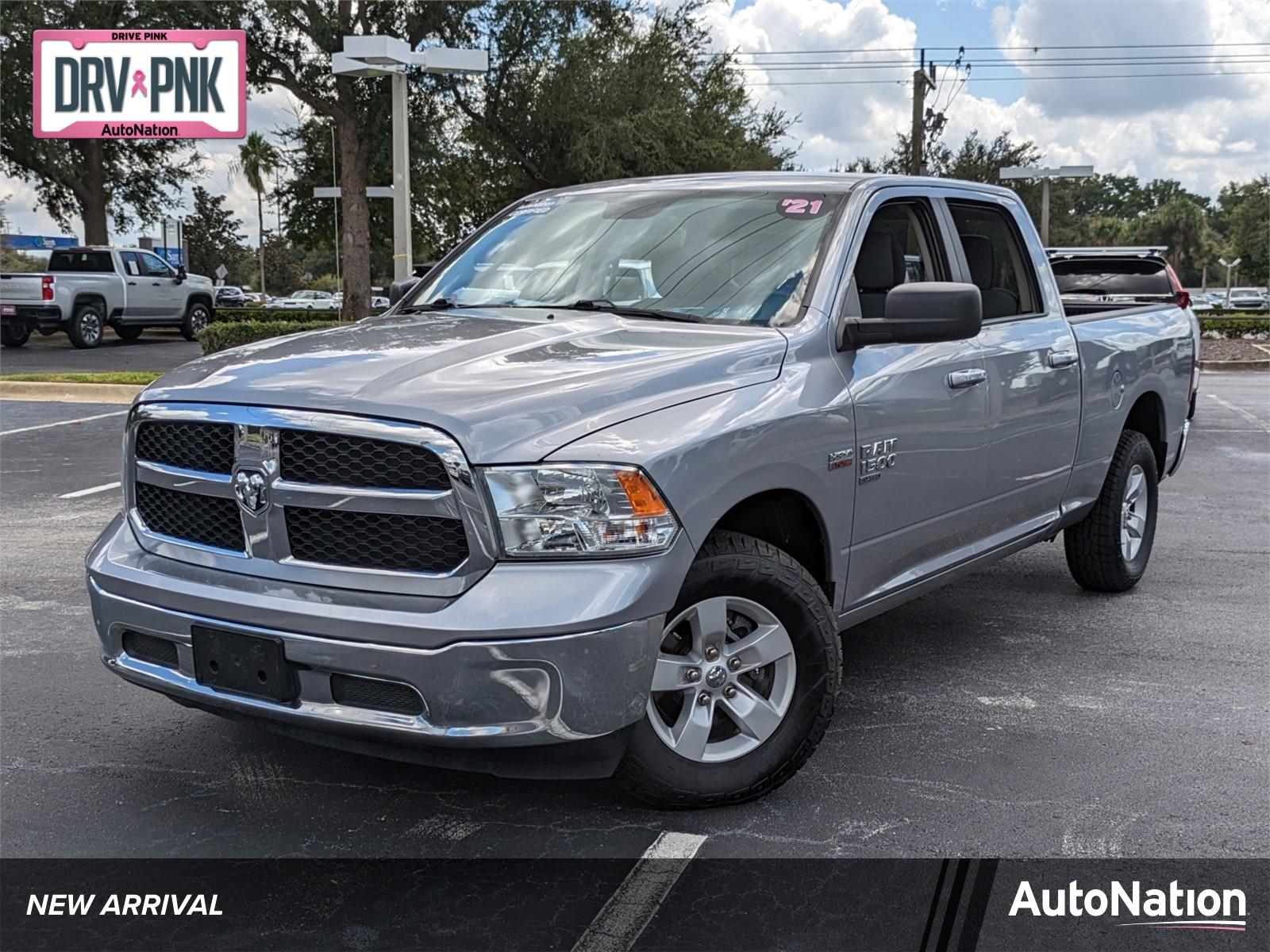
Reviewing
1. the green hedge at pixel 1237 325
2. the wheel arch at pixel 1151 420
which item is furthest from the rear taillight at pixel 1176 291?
the green hedge at pixel 1237 325

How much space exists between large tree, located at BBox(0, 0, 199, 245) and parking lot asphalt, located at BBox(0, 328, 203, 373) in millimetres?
4115

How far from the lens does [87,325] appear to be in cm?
2542

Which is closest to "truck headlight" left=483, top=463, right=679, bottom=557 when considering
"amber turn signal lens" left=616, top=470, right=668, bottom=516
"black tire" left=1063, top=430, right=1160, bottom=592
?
"amber turn signal lens" left=616, top=470, right=668, bottom=516

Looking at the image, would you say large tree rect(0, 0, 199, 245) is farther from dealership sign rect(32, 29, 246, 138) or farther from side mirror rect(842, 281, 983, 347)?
side mirror rect(842, 281, 983, 347)

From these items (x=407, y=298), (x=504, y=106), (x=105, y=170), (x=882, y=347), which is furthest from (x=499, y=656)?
(x=105, y=170)

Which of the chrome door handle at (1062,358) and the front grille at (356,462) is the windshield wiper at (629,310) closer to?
the front grille at (356,462)

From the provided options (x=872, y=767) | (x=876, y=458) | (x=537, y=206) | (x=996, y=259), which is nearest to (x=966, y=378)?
(x=876, y=458)

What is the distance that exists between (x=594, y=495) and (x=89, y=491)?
6976 millimetres

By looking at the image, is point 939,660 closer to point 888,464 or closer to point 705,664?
point 888,464

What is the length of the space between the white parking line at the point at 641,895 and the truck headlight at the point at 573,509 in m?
0.83

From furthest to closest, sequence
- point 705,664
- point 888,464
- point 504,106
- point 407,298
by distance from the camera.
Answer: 1. point 504,106
2. point 407,298
3. point 888,464
4. point 705,664

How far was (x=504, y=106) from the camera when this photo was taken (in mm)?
28953

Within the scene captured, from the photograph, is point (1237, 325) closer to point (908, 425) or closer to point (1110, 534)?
point (1110, 534)

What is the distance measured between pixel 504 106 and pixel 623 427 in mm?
26931
